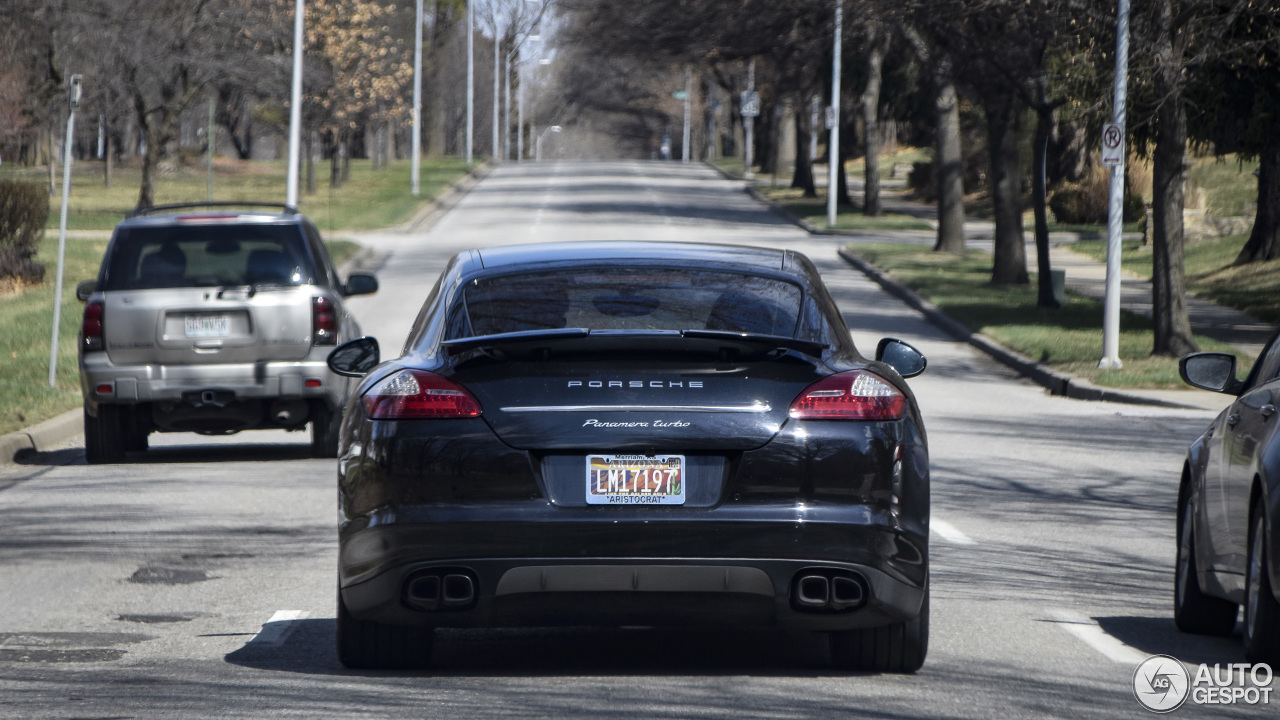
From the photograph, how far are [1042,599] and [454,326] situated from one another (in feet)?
10.9

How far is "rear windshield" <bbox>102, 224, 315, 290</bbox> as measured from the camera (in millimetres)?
12703

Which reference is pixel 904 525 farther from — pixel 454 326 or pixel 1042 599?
pixel 1042 599

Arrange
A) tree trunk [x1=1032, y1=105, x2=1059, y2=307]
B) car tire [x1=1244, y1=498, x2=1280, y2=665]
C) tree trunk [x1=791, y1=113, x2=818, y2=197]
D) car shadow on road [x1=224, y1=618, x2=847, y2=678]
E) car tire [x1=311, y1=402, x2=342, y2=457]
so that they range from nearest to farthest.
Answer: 1. car tire [x1=1244, y1=498, x2=1280, y2=665]
2. car shadow on road [x1=224, y1=618, x2=847, y2=678]
3. car tire [x1=311, y1=402, x2=342, y2=457]
4. tree trunk [x1=1032, y1=105, x2=1059, y2=307]
5. tree trunk [x1=791, y1=113, x2=818, y2=197]

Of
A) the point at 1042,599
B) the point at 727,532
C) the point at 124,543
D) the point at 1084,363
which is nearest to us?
the point at 727,532

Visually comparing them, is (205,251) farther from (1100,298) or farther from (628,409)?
(1100,298)

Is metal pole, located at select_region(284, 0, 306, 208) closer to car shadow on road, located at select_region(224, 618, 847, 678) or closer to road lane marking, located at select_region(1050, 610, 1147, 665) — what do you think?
car shadow on road, located at select_region(224, 618, 847, 678)

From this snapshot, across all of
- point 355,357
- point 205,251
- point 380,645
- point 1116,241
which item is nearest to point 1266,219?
point 1116,241

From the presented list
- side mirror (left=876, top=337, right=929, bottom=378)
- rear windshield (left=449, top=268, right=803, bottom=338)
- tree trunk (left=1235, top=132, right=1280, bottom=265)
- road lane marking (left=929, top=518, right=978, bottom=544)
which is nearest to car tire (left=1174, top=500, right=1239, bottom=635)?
side mirror (left=876, top=337, right=929, bottom=378)

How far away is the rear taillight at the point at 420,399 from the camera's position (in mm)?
5684

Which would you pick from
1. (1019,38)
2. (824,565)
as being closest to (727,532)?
(824,565)

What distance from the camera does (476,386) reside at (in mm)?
5707

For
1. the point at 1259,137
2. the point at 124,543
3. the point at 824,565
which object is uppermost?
the point at 1259,137

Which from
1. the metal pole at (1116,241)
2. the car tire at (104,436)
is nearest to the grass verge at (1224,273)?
the metal pole at (1116,241)
